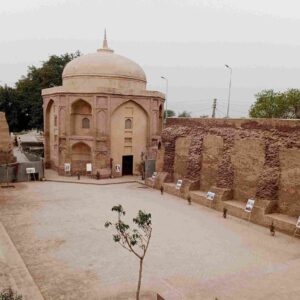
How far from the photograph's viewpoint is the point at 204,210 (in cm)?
1994

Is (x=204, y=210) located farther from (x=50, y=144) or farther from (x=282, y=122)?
(x=50, y=144)

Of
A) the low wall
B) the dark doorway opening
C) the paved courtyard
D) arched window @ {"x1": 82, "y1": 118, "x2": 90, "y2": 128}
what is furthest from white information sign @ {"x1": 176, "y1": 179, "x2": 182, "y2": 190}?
the low wall

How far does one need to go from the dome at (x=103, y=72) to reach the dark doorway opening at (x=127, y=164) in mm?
5736

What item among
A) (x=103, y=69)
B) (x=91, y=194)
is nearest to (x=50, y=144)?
(x=103, y=69)

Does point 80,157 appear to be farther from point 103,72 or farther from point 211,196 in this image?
point 211,196

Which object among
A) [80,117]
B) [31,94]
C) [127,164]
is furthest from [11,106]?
[127,164]

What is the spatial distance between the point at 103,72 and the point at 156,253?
18974 mm

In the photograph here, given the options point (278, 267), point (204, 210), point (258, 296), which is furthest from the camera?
point (204, 210)

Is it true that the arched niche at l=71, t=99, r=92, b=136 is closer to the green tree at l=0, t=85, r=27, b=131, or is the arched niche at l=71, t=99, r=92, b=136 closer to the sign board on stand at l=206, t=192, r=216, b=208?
the sign board on stand at l=206, t=192, r=216, b=208

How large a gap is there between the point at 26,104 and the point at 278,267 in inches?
1476

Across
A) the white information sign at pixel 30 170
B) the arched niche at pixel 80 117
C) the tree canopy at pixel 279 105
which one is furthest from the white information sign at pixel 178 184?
the tree canopy at pixel 279 105

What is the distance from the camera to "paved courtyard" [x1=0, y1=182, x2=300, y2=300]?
10.3 metres

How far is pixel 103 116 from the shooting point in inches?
1089

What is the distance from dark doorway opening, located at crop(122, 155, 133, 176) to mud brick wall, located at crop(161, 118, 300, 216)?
13.6 ft
